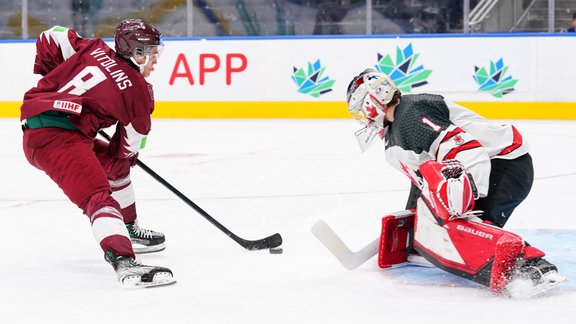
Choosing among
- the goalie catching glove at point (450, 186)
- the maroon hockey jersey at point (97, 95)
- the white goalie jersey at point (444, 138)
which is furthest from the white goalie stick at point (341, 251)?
the maroon hockey jersey at point (97, 95)

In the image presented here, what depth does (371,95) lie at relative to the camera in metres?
2.69

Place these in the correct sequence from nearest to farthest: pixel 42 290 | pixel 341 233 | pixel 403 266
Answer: pixel 42 290, pixel 403 266, pixel 341 233

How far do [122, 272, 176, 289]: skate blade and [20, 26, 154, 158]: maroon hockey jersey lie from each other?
19.7 inches

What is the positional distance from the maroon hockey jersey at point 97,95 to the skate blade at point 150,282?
1.64 ft

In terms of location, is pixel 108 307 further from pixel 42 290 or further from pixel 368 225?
pixel 368 225

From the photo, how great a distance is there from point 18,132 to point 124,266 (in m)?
6.02

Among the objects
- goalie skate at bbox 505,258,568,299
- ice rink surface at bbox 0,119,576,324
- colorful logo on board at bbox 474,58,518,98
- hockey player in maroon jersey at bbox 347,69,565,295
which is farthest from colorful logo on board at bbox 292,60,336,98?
goalie skate at bbox 505,258,568,299

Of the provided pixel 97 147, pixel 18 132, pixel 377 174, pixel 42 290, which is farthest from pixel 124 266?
pixel 18 132

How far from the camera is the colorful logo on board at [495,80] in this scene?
30.2 ft

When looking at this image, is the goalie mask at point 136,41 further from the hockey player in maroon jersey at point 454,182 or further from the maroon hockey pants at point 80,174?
the hockey player in maroon jersey at point 454,182

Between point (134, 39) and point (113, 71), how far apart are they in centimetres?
12

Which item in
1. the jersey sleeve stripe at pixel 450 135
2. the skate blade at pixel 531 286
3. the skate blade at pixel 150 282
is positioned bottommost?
the skate blade at pixel 150 282

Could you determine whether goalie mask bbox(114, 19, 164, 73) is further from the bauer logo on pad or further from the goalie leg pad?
the goalie leg pad

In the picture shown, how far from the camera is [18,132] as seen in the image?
27.3ft
